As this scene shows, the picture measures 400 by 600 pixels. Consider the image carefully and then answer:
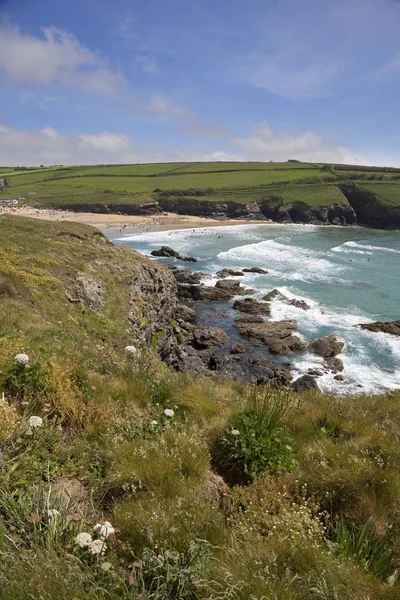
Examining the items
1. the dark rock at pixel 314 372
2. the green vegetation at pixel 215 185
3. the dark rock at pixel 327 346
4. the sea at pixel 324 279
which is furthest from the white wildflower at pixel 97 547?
the green vegetation at pixel 215 185

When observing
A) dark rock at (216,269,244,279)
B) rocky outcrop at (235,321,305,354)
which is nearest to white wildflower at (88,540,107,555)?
rocky outcrop at (235,321,305,354)

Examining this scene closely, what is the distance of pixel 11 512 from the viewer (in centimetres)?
352

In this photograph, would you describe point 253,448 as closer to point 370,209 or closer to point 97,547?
point 97,547

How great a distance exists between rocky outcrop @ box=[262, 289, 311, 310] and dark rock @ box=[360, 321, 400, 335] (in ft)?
23.5

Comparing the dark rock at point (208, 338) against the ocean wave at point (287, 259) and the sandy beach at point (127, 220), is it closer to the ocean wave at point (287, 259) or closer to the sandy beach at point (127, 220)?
the ocean wave at point (287, 259)

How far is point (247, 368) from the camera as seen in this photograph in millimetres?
27422

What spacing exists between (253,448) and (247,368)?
73.7 feet

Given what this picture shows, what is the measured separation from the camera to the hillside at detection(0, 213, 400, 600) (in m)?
3.10

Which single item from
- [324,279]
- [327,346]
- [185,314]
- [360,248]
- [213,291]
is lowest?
[327,346]

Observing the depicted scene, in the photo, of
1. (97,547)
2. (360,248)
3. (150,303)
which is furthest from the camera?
(360,248)

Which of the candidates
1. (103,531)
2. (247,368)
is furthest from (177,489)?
(247,368)

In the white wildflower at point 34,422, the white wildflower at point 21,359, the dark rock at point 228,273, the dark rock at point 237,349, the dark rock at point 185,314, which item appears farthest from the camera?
the dark rock at point 228,273

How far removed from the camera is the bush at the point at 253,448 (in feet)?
16.9

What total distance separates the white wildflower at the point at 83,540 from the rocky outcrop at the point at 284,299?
1557 inches
